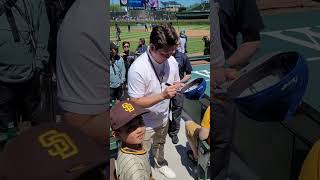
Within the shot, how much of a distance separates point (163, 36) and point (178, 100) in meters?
0.24

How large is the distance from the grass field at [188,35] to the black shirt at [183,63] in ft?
0.10

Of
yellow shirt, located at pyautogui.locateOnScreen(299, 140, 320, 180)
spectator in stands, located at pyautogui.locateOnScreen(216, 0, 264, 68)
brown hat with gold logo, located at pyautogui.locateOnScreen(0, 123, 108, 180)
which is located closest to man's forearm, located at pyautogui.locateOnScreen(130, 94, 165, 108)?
brown hat with gold logo, located at pyautogui.locateOnScreen(0, 123, 108, 180)

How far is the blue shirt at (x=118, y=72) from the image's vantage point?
4.44 ft

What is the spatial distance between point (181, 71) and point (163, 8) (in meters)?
0.23

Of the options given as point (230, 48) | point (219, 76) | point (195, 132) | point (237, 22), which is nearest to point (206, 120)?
point (195, 132)

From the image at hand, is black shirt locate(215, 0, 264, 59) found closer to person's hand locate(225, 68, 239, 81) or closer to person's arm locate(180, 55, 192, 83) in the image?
person's hand locate(225, 68, 239, 81)

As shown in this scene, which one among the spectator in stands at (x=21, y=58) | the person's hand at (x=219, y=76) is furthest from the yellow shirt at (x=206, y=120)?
the spectator in stands at (x=21, y=58)

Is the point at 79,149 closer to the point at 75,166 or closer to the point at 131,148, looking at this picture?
the point at 75,166

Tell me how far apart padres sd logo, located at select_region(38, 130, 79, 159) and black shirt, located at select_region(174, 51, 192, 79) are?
0.45 metres

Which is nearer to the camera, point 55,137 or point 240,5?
point 55,137

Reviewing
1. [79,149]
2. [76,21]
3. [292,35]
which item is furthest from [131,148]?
[292,35]

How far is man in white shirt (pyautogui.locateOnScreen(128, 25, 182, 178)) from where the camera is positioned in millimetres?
1350

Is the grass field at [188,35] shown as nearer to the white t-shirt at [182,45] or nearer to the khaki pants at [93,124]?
the white t-shirt at [182,45]

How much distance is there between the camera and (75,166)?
1.30 meters
